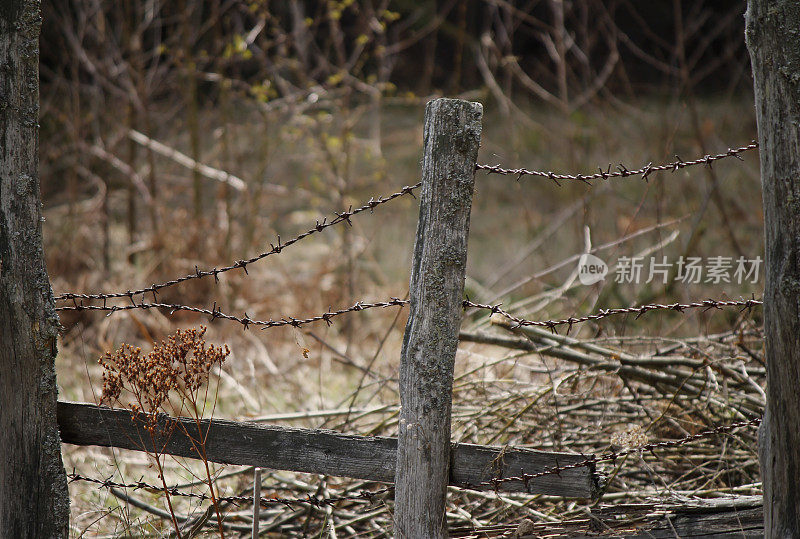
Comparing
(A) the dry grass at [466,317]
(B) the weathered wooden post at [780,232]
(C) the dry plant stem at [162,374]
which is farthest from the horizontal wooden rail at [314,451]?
(B) the weathered wooden post at [780,232]

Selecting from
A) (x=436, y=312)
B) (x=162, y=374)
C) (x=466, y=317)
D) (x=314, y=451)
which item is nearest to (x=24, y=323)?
(x=162, y=374)

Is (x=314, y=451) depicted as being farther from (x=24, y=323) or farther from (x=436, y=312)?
(x=24, y=323)

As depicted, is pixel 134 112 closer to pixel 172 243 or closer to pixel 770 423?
pixel 172 243

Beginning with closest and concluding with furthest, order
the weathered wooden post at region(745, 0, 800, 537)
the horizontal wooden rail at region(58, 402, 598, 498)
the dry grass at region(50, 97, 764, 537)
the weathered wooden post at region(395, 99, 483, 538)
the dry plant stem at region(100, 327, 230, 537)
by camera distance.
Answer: the weathered wooden post at region(745, 0, 800, 537)
the weathered wooden post at region(395, 99, 483, 538)
the horizontal wooden rail at region(58, 402, 598, 498)
the dry plant stem at region(100, 327, 230, 537)
the dry grass at region(50, 97, 764, 537)

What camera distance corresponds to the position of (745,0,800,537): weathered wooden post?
1820 mm

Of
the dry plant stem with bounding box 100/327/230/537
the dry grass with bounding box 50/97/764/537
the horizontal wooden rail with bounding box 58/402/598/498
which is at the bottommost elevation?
the horizontal wooden rail with bounding box 58/402/598/498

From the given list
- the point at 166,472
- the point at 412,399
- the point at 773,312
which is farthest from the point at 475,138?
the point at 166,472

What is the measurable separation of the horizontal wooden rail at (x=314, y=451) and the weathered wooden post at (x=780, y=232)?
20.4 inches

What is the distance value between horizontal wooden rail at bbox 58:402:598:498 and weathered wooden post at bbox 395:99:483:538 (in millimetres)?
128

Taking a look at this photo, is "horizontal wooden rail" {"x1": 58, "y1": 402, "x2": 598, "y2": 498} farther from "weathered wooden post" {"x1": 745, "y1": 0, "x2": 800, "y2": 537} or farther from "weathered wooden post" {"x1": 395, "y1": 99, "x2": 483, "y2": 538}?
"weathered wooden post" {"x1": 745, "y1": 0, "x2": 800, "y2": 537}

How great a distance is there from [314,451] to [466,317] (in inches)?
79.6

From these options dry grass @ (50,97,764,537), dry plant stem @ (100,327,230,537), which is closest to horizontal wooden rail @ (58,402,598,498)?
dry plant stem @ (100,327,230,537)

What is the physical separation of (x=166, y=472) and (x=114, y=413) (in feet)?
5.76

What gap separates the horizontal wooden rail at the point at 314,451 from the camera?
2.15m
